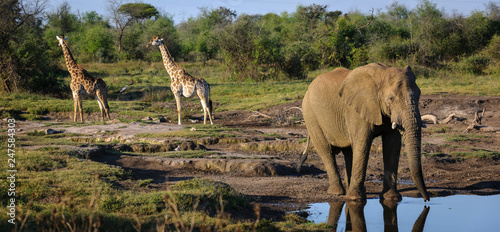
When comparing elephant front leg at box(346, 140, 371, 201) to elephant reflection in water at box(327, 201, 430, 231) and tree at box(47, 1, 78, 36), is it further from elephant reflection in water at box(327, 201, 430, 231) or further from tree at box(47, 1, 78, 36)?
tree at box(47, 1, 78, 36)

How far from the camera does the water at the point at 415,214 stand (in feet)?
21.2

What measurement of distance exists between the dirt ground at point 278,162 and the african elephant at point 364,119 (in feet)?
2.22

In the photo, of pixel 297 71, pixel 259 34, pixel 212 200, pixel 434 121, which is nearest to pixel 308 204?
pixel 212 200

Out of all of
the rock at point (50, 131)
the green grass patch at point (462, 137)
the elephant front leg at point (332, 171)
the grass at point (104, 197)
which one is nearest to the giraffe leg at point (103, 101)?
the rock at point (50, 131)

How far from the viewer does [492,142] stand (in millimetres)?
13234

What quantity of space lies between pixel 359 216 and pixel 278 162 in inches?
137

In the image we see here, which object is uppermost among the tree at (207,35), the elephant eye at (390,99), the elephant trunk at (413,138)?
the tree at (207,35)

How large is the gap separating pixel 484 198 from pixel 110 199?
18.2ft

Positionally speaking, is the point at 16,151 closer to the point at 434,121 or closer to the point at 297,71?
the point at 434,121

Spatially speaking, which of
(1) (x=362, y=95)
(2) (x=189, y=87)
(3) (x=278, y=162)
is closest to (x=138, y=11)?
(2) (x=189, y=87)

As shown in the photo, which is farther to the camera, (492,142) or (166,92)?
(166,92)

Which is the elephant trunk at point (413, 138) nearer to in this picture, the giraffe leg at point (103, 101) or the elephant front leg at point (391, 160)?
the elephant front leg at point (391, 160)

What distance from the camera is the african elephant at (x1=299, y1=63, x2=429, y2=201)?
6.50m

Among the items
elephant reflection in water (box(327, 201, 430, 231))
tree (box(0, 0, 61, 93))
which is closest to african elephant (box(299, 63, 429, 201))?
elephant reflection in water (box(327, 201, 430, 231))
